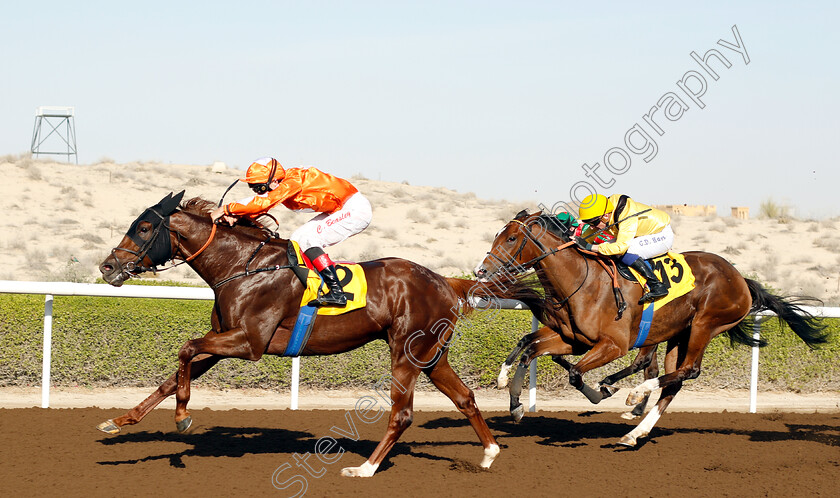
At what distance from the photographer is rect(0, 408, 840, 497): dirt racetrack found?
4.85m

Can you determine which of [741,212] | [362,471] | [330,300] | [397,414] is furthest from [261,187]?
[741,212]

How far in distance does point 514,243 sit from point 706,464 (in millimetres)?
1988

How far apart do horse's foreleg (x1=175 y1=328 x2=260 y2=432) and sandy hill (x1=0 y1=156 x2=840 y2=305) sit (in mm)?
11326

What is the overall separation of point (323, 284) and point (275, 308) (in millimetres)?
332

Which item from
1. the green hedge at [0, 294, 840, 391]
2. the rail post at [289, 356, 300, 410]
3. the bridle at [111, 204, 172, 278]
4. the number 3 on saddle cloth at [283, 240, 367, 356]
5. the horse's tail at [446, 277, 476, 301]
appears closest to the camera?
the bridle at [111, 204, 172, 278]

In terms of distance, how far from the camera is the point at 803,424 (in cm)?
729

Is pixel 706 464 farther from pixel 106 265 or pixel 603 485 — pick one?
pixel 106 265

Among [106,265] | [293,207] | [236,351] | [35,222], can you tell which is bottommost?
[35,222]

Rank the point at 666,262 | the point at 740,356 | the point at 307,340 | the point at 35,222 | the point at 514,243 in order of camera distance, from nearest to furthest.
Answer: the point at 307,340
the point at 514,243
the point at 666,262
the point at 740,356
the point at 35,222

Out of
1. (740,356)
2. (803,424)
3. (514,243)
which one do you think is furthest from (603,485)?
(740,356)

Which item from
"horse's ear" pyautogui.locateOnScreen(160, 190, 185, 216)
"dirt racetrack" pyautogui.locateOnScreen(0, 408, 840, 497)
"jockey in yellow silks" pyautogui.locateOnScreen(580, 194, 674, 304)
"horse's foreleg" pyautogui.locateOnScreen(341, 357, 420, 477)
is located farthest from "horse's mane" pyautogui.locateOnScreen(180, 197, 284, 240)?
"jockey in yellow silks" pyautogui.locateOnScreen(580, 194, 674, 304)

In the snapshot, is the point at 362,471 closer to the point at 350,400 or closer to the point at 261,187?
the point at 261,187

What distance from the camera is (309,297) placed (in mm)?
5375

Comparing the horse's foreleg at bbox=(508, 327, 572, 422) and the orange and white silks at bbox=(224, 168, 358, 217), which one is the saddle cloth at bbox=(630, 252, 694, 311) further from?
the orange and white silks at bbox=(224, 168, 358, 217)
